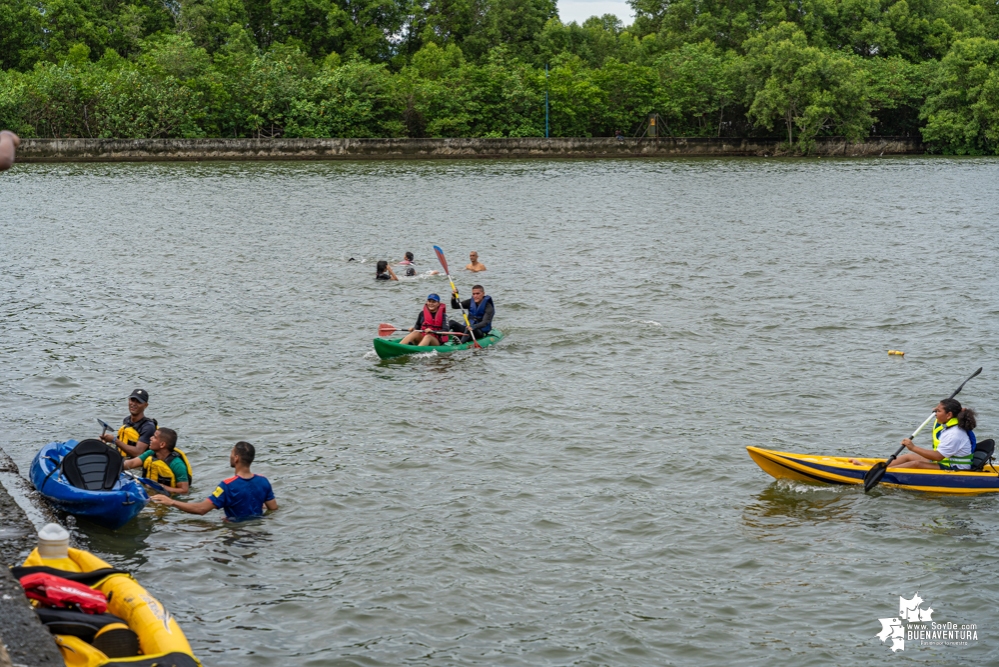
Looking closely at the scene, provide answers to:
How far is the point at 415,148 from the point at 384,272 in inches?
1605

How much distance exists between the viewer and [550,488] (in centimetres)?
1359

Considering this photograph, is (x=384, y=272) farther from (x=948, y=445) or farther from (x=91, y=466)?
(x=948, y=445)

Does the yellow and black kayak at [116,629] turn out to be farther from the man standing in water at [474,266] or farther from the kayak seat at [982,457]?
the man standing in water at [474,266]

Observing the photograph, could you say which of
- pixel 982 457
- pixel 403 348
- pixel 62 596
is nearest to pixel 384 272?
pixel 403 348

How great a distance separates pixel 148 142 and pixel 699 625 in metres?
60.4

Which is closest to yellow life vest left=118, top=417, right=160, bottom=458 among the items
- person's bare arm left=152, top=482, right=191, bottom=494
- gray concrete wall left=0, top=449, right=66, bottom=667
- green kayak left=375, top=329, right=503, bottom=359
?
person's bare arm left=152, top=482, right=191, bottom=494

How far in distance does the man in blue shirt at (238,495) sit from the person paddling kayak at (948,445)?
729 centimetres

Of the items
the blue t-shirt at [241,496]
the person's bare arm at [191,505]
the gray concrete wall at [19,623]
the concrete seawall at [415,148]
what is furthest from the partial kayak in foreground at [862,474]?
the concrete seawall at [415,148]

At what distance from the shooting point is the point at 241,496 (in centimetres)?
1203

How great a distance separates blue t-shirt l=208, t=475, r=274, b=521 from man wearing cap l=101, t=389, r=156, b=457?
1.51 m

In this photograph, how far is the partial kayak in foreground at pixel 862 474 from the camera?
1309 centimetres

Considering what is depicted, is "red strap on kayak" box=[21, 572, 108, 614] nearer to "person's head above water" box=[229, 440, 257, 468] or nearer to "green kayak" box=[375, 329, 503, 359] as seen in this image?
"person's head above water" box=[229, 440, 257, 468]

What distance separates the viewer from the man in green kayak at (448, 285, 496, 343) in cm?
2039

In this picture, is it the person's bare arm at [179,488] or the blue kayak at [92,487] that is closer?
the blue kayak at [92,487]
